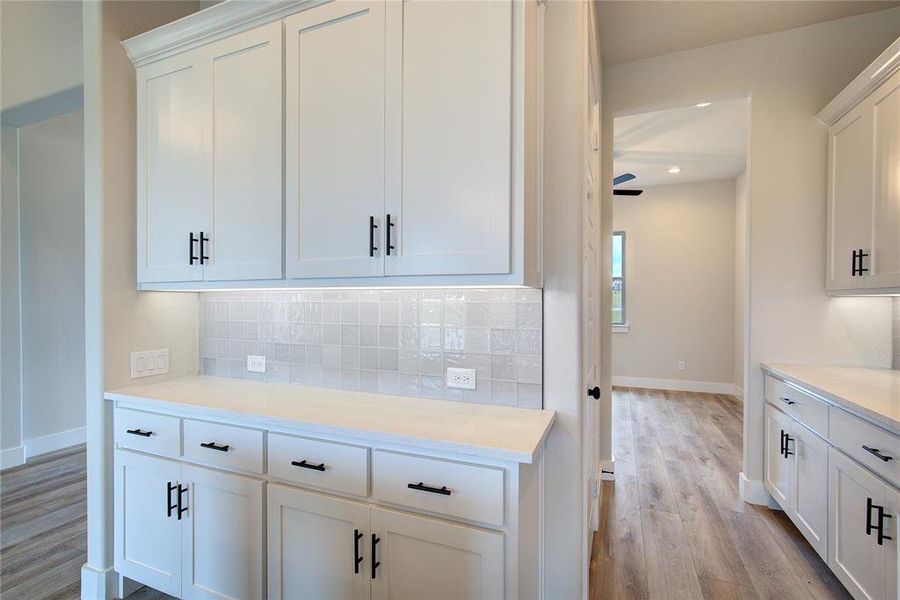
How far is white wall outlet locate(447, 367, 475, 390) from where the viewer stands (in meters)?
1.68

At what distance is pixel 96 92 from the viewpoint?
1.89 metres

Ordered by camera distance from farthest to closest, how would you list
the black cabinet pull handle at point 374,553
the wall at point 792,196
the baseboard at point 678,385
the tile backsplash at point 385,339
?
the baseboard at point 678,385
the wall at point 792,196
the tile backsplash at point 385,339
the black cabinet pull handle at point 374,553

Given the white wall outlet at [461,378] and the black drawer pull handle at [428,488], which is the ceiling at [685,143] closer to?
the white wall outlet at [461,378]

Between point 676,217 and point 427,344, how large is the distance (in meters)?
5.60

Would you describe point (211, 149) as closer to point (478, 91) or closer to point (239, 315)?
point (239, 315)

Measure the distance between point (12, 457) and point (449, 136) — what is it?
437 centimetres

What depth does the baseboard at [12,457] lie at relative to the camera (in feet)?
10.7

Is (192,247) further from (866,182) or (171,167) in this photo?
(866,182)

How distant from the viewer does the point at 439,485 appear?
4.10 ft

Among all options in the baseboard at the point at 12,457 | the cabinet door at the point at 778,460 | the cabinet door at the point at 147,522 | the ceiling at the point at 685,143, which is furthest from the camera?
the ceiling at the point at 685,143

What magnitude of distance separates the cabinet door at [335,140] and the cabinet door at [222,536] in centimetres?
85

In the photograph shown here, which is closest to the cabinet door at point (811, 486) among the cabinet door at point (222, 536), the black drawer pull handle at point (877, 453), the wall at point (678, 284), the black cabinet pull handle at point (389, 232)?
the black drawer pull handle at point (877, 453)

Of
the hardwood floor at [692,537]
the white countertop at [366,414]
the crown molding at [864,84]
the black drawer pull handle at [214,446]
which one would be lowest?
the hardwood floor at [692,537]

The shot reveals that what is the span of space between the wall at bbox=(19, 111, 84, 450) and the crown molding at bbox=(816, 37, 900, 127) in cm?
569
